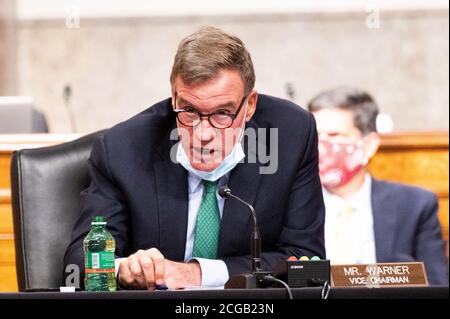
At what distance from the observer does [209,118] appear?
286 centimetres

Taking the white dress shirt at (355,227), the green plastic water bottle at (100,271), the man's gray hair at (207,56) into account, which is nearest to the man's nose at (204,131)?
the man's gray hair at (207,56)

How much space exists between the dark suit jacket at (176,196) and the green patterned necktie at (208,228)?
3cm

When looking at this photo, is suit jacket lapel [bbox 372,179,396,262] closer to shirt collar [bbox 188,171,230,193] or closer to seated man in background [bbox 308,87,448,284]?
seated man in background [bbox 308,87,448,284]

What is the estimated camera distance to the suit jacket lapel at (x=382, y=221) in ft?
13.3

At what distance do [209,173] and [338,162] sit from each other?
4.77 ft

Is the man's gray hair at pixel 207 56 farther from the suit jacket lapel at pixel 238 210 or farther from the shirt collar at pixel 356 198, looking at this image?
the shirt collar at pixel 356 198

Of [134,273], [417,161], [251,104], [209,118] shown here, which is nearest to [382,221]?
[417,161]

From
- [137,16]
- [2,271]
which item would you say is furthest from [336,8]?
[2,271]

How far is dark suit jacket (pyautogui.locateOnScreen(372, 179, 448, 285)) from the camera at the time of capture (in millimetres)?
4074

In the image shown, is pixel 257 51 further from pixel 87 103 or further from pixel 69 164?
pixel 69 164

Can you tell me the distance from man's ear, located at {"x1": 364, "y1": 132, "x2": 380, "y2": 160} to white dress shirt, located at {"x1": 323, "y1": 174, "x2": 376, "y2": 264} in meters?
0.21

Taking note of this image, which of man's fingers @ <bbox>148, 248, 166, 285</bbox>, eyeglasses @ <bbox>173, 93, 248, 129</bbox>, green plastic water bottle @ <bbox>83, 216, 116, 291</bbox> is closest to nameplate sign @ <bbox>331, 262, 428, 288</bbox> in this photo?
man's fingers @ <bbox>148, 248, 166, 285</bbox>

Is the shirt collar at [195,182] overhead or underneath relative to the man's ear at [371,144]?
underneath
